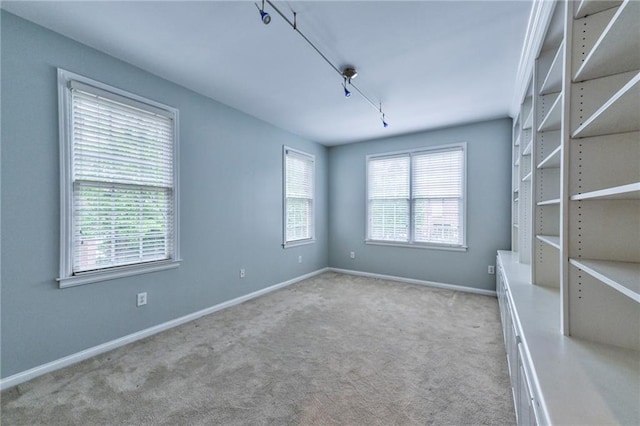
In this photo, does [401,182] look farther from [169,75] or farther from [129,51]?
[129,51]

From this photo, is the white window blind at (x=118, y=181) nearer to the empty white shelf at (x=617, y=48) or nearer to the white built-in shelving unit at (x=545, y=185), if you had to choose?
the empty white shelf at (x=617, y=48)

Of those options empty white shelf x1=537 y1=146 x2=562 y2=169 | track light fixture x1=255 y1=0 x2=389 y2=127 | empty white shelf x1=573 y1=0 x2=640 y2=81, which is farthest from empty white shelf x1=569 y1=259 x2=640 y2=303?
track light fixture x1=255 y1=0 x2=389 y2=127

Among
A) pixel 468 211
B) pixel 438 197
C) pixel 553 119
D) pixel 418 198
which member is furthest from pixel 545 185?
pixel 418 198

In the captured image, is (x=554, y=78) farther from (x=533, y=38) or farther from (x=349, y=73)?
(x=349, y=73)

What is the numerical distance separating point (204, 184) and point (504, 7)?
3294mm

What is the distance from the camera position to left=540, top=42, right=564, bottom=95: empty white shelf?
169 cm

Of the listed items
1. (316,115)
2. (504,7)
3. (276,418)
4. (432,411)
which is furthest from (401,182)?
(276,418)

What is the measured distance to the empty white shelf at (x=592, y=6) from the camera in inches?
47.2

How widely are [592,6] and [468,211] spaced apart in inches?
136

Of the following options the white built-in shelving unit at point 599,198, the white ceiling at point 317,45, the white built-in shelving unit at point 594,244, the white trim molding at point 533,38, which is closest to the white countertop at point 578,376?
the white built-in shelving unit at point 594,244

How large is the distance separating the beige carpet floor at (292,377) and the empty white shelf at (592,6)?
226cm

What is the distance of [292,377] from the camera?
2.13 meters

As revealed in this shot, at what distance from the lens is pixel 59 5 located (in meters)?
1.93

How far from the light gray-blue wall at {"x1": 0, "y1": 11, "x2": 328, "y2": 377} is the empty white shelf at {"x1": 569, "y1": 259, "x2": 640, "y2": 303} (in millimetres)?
3380
